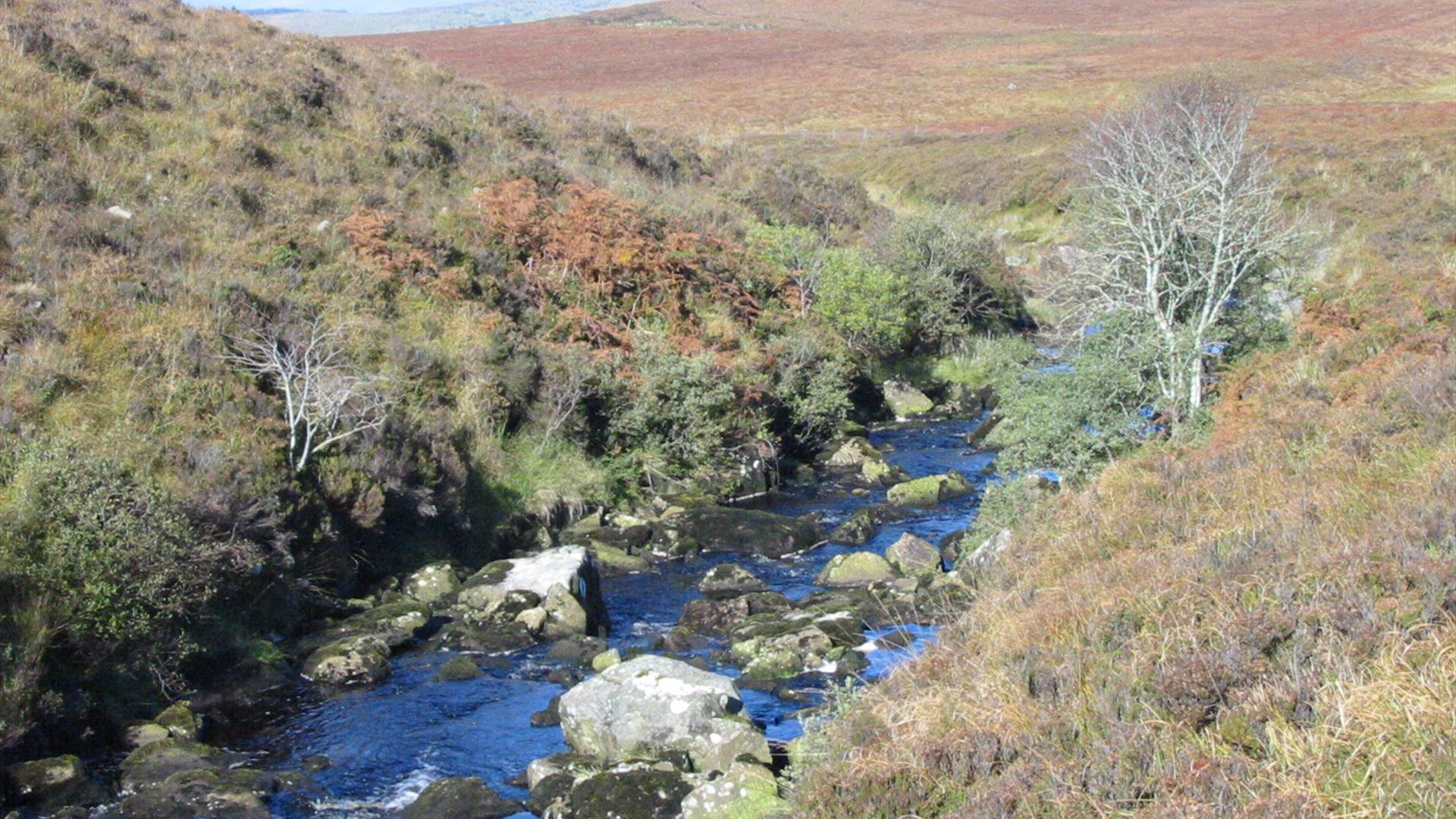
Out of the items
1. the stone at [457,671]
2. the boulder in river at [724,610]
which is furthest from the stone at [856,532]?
the stone at [457,671]

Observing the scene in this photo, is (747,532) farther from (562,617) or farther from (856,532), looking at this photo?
(562,617)

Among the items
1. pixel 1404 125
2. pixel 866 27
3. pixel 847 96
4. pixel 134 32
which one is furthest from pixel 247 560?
pixel 866 27

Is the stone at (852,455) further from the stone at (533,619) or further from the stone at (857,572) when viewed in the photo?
the stone at (533,619)

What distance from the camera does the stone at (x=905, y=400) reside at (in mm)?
28359

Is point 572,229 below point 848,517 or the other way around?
the other way around

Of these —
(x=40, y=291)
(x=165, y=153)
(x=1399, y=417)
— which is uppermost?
(x=165, y=153)

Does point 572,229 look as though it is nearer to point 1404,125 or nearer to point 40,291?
point 40,291

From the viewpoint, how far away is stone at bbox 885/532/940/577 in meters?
16.6

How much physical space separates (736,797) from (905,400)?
66.5ft

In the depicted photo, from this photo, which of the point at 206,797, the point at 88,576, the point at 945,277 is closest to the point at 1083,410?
the point at 206,797

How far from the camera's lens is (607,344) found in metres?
23.7

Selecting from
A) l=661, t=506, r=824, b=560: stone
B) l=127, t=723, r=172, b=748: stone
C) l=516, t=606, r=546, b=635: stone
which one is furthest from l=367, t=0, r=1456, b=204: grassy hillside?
l=127, t=723, r=172, b=748: stone

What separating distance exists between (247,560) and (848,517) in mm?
9768

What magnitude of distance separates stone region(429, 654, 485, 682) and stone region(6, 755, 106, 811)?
3.69m
